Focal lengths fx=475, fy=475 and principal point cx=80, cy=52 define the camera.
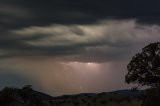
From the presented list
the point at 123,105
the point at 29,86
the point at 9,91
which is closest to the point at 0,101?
the point at 9,91

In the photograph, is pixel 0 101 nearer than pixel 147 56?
No

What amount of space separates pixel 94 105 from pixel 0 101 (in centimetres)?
3459

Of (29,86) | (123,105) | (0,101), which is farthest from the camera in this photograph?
(29,86)

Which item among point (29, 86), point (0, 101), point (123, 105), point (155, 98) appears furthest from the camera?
point (29, 86)

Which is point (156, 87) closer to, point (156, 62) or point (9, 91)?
point (156, 62)

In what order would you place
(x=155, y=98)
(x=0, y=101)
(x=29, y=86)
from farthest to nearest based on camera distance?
(x=29, y=86) → (x=0, y=101) → (x=155, y=98)

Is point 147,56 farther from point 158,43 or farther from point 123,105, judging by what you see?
point 123,105

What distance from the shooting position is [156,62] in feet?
287

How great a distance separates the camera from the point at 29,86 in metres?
145

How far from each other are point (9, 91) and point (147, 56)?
47618 millimetres

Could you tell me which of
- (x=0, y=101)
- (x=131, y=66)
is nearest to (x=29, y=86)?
(x=0, y=101)

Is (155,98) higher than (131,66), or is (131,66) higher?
(131,66)

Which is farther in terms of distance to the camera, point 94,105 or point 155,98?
point 94,105

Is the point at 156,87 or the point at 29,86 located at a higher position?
the point at 29,86
